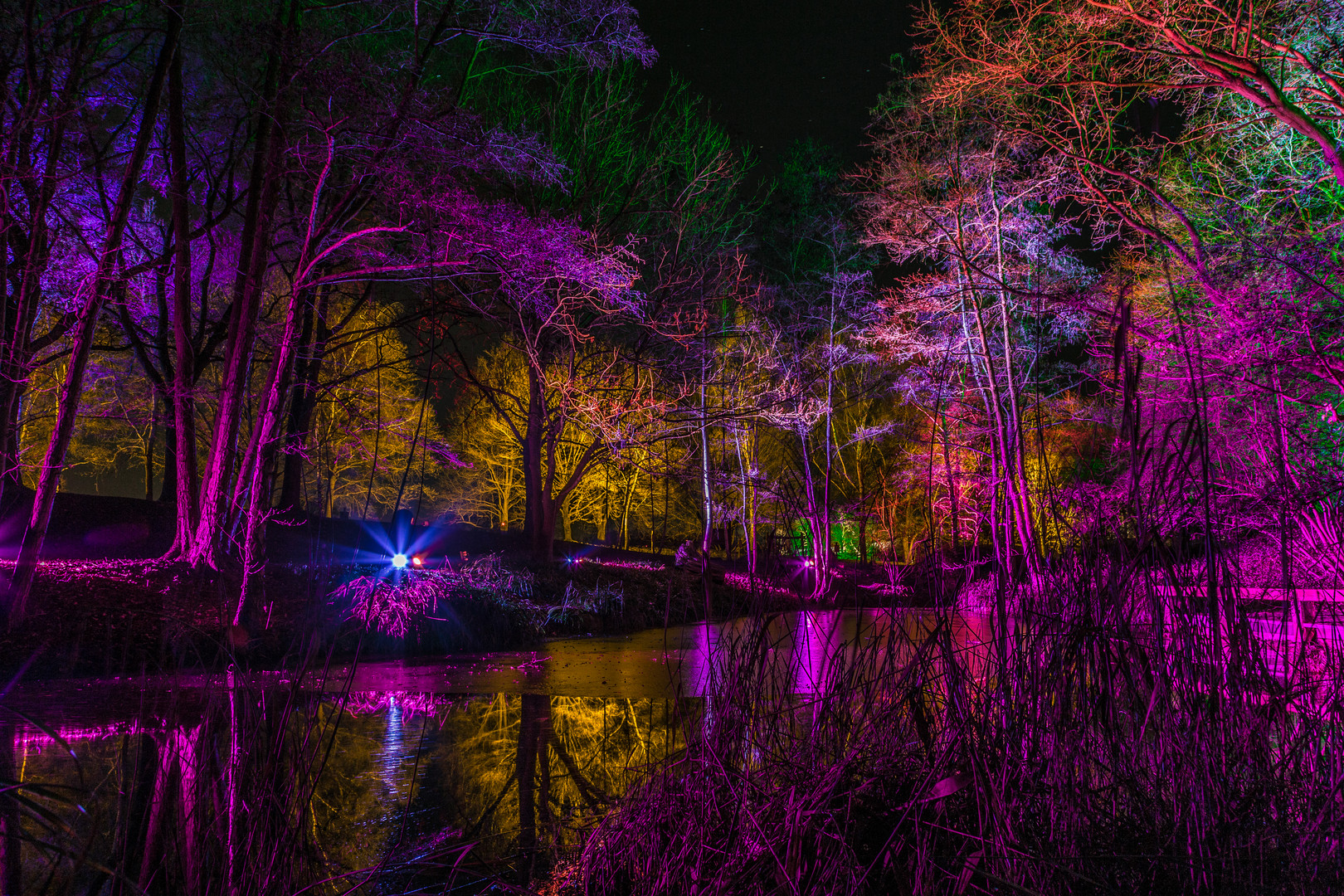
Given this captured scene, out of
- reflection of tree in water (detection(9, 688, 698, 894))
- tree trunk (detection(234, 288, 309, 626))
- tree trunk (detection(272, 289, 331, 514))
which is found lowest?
reflection of tree in water (detection(9, 688, 698, 894))

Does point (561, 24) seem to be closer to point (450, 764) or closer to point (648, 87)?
point (648, 87)

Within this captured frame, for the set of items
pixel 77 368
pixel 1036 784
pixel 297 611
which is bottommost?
pixel 1036 784

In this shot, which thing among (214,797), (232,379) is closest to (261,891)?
(214,797)

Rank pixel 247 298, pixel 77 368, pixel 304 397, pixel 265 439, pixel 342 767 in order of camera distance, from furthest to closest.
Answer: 1. pixel 304 397
2. pixel 247 298
3. pixel 265 439
4. pixel 77 368
5. pixel 342 767

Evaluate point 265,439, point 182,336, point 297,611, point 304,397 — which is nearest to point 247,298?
point 182,336

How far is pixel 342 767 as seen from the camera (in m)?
3.53

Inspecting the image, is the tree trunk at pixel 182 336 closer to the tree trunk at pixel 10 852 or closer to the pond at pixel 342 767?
the pond at pixel 342 767

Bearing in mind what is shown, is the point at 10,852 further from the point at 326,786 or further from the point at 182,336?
the point at 182,336

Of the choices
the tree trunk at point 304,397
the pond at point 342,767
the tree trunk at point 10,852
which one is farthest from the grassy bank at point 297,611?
the tree trunk at point 304,397

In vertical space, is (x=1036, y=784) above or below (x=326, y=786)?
above

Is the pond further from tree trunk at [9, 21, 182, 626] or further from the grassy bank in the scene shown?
tree trunk at [9, 21, 182, 626]

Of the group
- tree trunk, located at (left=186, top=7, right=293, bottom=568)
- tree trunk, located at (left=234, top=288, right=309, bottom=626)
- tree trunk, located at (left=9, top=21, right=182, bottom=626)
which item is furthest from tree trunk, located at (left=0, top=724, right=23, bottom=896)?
tree trunk, located at (left=186, top=7, right=293, bottom=568)

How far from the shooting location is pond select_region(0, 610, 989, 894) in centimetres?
182

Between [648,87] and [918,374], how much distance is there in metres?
8.17
